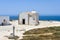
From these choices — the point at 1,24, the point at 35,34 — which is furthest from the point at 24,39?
the point at 1,24

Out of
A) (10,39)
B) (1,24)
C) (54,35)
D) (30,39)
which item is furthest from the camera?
(1,24)

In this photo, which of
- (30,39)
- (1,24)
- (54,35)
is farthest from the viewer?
(1,24)

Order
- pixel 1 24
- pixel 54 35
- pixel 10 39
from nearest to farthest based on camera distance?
pixel 10 39 < pixel 54 35 < pixel 1 24

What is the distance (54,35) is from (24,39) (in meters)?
4.25

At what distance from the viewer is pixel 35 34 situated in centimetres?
2475

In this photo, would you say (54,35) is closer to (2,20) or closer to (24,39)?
(24,39)

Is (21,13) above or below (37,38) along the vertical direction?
above

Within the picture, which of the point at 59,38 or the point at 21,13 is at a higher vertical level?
the point at 21,13

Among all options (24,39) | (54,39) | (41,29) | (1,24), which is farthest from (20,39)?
(1,24)

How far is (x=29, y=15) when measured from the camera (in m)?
33.7

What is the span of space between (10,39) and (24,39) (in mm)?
1660

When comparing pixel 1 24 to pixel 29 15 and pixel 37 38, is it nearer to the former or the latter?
pixel 29 15

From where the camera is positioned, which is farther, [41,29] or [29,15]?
[29,15]

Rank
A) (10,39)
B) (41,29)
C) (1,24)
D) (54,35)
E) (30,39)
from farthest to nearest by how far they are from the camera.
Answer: (1,24) → (41,29) → (54,35) → (30,39) → (10,39)
